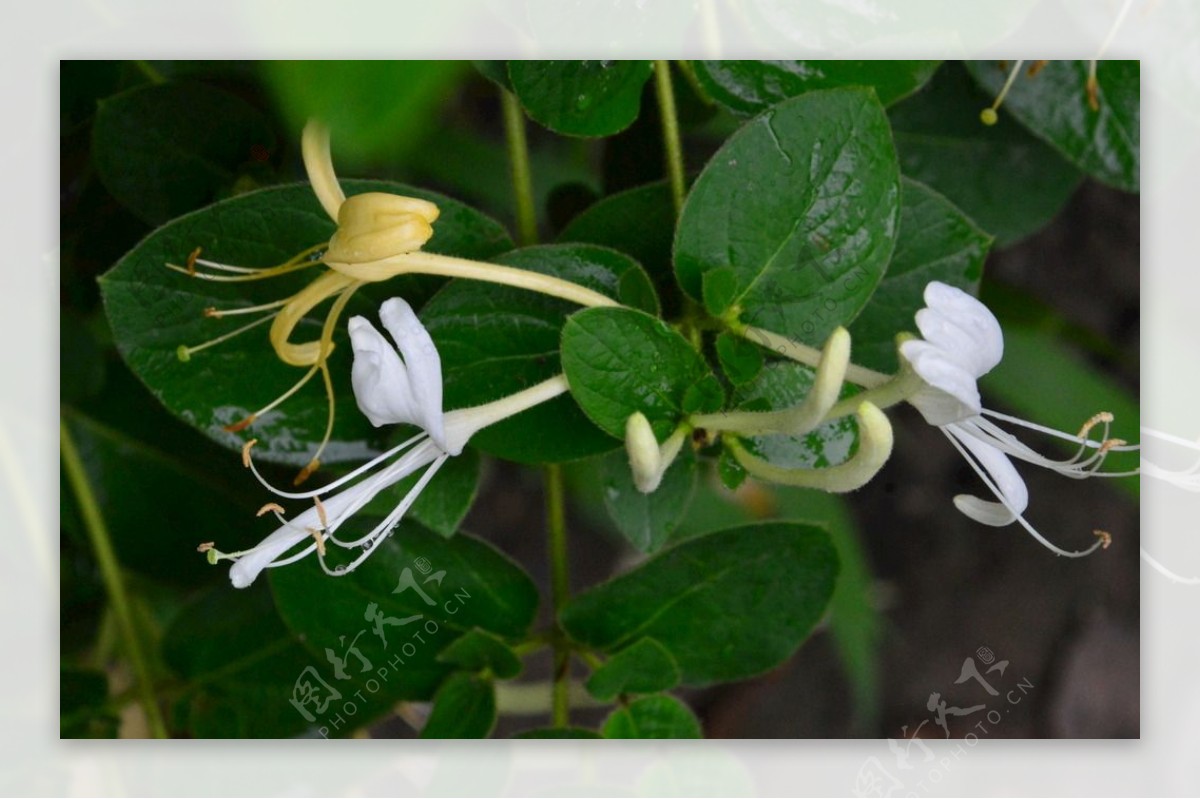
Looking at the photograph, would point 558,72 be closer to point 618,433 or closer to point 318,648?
point 618,433

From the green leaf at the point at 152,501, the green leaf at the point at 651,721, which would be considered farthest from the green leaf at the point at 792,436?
the green leaf at the point at 152,501

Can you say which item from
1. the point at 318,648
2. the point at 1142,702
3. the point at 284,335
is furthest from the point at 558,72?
the point at 1142,702

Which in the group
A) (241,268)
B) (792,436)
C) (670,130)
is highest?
(670,130)

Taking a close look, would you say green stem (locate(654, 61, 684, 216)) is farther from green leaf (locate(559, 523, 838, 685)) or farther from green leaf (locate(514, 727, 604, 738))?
green leaf (locate(514, 727, 604, 738))

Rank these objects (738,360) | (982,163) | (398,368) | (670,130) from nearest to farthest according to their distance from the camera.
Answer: (398,368), (738,360), (670,130), (982,163)

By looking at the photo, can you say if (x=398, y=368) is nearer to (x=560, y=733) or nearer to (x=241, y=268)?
(x=241, y=268)

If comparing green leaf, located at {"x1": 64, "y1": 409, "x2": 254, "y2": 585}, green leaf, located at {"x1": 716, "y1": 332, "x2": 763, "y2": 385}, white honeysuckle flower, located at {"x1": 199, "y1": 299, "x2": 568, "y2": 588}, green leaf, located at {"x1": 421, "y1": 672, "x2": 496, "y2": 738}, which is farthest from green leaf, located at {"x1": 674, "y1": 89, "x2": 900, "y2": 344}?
green leaf, located at {"x1": 64, "y1": 409, "x2": 254, "y2": 585}

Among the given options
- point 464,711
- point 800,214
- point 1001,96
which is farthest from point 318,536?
point 1001,96
